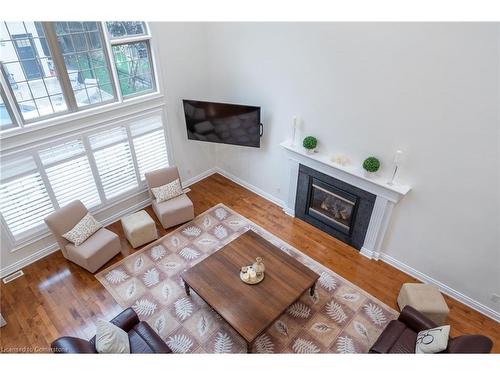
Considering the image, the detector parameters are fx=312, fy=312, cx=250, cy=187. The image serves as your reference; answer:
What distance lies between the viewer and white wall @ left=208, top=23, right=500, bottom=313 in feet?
11.8

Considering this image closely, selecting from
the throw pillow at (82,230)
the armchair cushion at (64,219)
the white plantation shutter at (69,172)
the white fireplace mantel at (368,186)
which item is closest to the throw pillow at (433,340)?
the white fireplace mantel at (368,186)

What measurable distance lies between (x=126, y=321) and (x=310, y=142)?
3755 millimetres

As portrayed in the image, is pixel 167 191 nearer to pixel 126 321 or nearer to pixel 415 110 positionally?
pixel 126 321

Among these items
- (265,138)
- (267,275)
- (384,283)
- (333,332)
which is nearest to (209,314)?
(267,275)

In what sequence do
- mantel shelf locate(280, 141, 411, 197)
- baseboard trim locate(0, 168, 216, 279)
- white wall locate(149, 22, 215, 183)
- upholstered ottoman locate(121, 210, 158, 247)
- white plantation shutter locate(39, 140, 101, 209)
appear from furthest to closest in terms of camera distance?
white wall locate(149, 22, 215, 183) → upholstered ottoman locate(121, 210, 158, 247) → baseboard trim locate(0, 168, 216, 279) → white plantation shutter locate(39, 140, 101, 209) → mantel shelf locate(280, 141, 411, 197)

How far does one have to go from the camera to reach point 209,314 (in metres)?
4.44

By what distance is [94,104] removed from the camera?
5219 millimetres

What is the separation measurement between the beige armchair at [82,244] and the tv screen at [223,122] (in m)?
2.54

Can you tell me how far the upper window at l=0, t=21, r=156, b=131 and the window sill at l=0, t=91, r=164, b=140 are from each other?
102mm

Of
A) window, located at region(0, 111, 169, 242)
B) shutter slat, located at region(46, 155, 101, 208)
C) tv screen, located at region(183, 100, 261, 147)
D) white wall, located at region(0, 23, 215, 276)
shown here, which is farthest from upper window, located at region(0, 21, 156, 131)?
tv screen, located at region(183, 100, 261, 147)

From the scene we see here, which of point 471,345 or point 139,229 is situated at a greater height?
point 471,345

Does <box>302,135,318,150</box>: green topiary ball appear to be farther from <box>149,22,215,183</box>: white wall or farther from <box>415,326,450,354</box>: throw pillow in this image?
<box>415,326,450,354</box>: throw pillow

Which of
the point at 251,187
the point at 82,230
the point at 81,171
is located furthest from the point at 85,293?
the point at 251,187

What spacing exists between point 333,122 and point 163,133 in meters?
3.32
